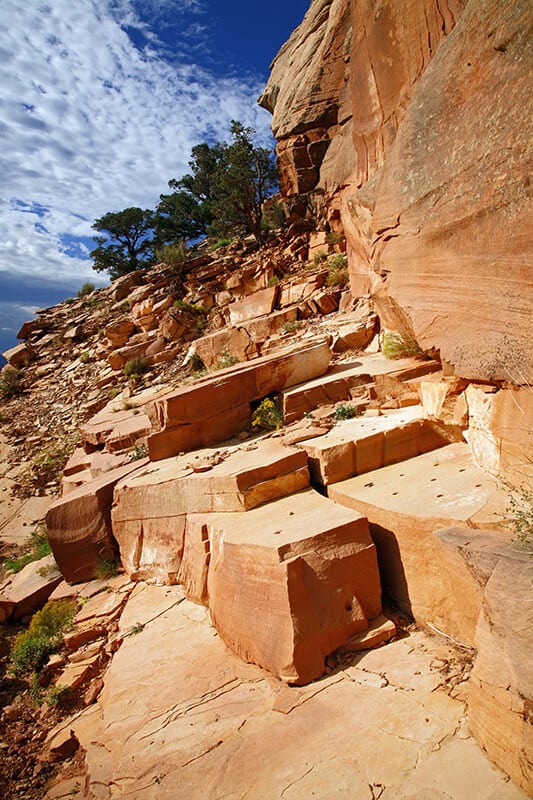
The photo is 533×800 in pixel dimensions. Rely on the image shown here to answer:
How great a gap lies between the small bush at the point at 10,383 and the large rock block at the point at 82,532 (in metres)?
13.8

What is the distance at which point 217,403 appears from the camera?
6.91m

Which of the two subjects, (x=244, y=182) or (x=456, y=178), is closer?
(x=456, y=178)

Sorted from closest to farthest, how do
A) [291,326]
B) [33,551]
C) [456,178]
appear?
[456,178], [33,551], [291,326]

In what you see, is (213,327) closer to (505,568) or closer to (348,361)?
(348,361)

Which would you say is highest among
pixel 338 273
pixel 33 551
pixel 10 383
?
pixel 338 273

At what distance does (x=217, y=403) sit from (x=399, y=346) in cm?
303

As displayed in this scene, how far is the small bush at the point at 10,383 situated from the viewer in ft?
59.3

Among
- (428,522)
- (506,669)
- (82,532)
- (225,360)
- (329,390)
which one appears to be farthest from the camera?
(225,360)

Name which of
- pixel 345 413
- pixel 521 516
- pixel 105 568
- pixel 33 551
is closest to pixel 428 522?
pixel 521 516

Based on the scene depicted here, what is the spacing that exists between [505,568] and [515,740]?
0.83 metres

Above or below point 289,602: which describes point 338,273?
above

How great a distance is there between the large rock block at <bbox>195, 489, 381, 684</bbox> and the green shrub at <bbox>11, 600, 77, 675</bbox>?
9.69ft

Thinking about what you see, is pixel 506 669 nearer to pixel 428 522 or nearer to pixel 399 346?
pixel 428 522

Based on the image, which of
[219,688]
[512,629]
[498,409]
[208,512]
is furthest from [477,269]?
[219,688]
